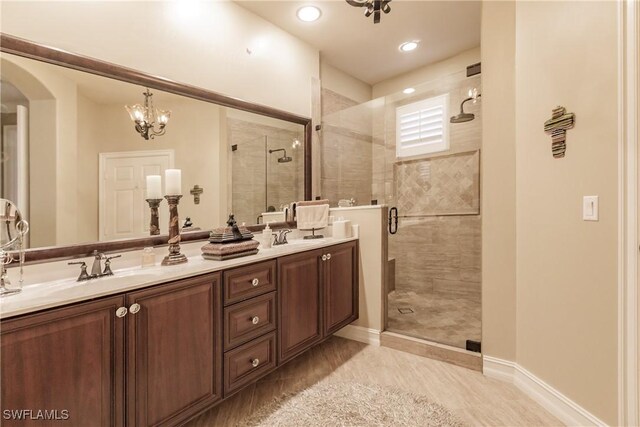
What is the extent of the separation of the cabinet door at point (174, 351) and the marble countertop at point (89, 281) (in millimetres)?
53

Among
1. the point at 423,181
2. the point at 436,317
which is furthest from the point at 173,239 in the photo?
the point at 423,181

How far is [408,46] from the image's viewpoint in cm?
333

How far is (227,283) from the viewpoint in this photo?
1605 millimetres

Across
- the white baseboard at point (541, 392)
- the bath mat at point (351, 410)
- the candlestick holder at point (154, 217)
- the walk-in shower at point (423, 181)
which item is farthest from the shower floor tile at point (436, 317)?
the candlestick holder at point (154, 217)

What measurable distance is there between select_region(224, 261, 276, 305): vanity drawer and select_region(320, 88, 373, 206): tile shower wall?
4.90 feet

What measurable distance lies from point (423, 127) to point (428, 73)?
0.81 meters

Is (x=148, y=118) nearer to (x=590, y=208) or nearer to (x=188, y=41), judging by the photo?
(x=188, y=41)

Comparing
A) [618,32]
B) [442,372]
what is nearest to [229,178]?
[442,372]

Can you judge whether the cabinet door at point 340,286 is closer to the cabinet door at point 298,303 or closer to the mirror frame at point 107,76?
the cabinet door at point 298,303

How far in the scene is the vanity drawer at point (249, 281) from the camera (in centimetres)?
162

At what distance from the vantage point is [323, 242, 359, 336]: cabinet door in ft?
7.71

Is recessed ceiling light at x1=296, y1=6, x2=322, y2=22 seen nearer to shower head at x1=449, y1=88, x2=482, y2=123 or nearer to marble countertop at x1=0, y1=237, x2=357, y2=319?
shower head at x1=449, y1=88, x2=482, y2=123

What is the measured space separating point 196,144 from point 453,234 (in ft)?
9.39

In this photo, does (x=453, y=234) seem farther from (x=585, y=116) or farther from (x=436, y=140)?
(x=585, y=116)
